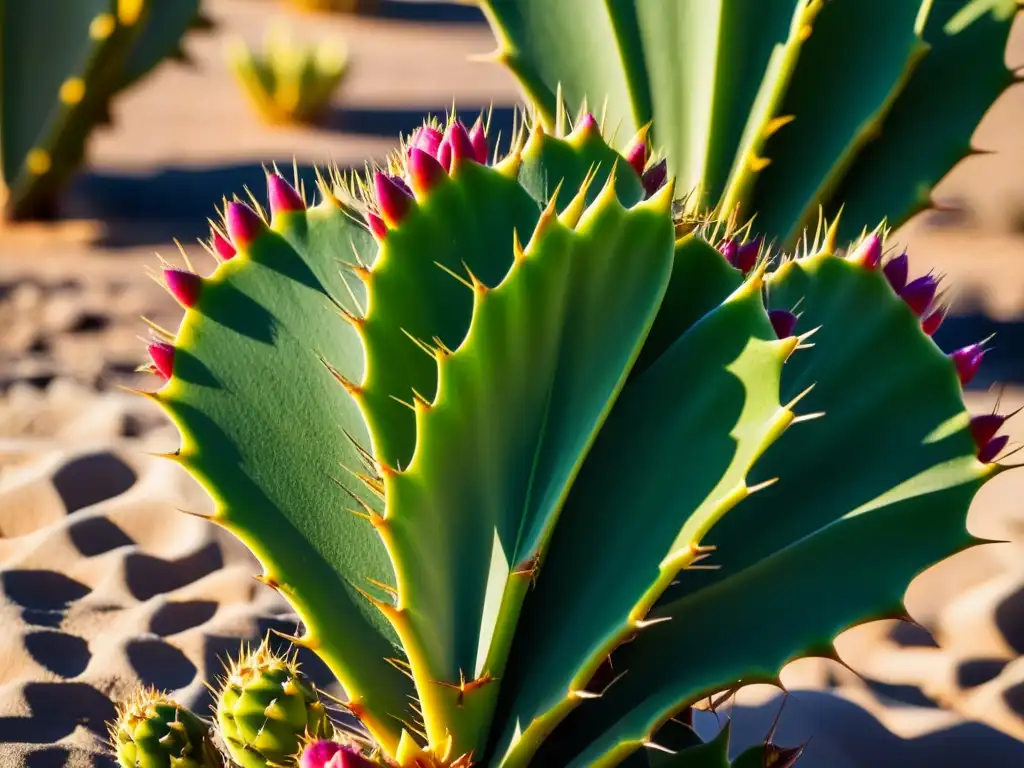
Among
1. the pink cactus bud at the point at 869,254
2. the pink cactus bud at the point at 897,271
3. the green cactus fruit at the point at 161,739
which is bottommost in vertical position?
the green cactus fruit at the point at 161,739

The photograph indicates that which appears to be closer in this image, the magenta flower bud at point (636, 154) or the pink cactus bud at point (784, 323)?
the pink cactus bud at point (784, 323)

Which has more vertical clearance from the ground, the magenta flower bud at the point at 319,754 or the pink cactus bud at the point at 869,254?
the pink cactus bud at the point at 869,254

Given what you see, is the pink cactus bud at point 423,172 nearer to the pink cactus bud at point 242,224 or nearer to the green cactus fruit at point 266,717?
the pink cactus bud at point 242,224

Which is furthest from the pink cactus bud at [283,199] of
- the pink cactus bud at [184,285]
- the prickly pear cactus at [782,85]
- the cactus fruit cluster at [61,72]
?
the cactus fruit cluster at [61,72]

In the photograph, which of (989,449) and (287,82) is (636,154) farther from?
(287,82)

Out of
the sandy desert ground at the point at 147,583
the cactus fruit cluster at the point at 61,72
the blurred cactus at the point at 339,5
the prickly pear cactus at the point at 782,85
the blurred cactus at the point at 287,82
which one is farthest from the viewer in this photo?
the blurred cactus at the point at 339,5

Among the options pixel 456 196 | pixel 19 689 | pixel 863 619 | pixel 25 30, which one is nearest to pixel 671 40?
pixel 456 196

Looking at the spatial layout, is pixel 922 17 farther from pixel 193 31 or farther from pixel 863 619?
pixel 193 31
